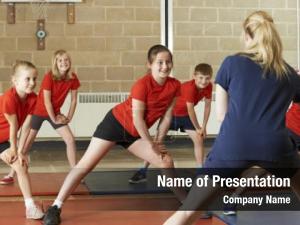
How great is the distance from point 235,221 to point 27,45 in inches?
154

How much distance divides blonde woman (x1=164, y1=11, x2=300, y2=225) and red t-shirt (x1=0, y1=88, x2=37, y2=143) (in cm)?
168

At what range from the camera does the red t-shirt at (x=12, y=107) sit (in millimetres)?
3869

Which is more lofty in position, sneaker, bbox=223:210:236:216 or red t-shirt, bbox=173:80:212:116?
red t-shirt, bbox=173:80:212:116

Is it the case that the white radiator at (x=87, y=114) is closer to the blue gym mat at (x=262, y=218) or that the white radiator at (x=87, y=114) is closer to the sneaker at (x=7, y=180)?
the sneaker at (x=7, y=180)

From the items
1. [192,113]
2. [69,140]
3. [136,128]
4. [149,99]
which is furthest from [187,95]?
[136,128]

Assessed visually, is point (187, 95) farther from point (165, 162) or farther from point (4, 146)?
point (4, 146)

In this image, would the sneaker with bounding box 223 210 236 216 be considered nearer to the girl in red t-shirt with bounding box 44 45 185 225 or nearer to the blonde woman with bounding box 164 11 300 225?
the girl in red t-shirt with bounding box 44 45 185 225

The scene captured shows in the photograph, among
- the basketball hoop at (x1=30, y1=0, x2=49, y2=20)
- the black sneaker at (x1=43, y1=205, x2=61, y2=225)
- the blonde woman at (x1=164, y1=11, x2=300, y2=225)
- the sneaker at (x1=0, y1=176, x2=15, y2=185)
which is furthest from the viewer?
the basketball hoop at (x1=30, y1=0, x2=49, y2=20)

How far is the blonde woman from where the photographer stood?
2576mm

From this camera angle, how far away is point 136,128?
3.84 metres

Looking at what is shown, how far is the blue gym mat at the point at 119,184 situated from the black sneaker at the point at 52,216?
0.93 metres

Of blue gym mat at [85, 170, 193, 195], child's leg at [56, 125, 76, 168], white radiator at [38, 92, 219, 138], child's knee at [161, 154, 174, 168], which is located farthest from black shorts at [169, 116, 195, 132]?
white radiator at [38, 92, 219, 138]

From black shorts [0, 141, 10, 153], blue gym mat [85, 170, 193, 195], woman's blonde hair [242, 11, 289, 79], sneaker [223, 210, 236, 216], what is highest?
woman's blonde hair [242, 11, 289, 79]

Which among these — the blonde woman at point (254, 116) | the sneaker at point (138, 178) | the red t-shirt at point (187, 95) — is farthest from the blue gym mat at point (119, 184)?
the blonde woman at point (254, 116)
